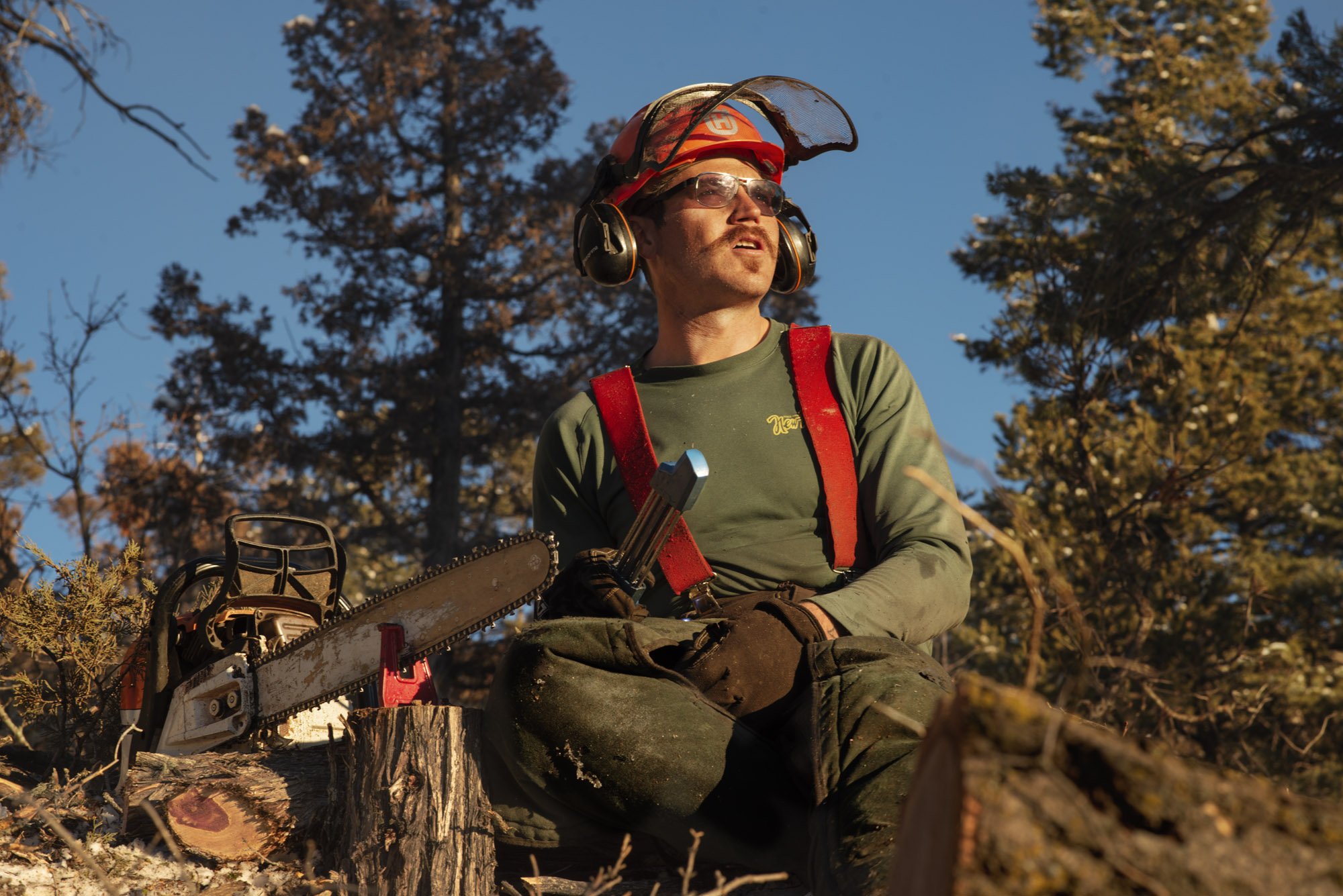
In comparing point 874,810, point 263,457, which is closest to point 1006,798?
point 874,810

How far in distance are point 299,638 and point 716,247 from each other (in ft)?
5.21

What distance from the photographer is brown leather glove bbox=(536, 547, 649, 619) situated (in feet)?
9.30

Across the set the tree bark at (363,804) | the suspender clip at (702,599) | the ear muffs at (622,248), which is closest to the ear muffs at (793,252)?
the ear muffs at (622,248)

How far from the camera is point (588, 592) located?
288 cm

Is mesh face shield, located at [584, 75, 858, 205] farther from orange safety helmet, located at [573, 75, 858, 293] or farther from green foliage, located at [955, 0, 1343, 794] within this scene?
green foliage, located at [955, 0, 1343, 794]

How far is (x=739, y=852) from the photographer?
2.50 m

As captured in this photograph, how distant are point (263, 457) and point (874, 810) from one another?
13415 mm

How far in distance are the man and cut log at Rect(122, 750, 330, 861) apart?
58 cm

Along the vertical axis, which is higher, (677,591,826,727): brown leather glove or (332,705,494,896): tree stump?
(677,591,826,727): brown leather glove

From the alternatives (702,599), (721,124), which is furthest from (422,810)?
(721,124)

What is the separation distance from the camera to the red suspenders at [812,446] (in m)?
3.12

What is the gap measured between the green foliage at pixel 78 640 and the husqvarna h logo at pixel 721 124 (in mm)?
2310

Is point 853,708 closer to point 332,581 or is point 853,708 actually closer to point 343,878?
point 343,878

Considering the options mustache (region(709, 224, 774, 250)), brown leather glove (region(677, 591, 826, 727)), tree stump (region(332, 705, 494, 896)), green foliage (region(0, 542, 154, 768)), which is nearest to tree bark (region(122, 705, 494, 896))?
tree stump (region(332, 705, 494, 896))
